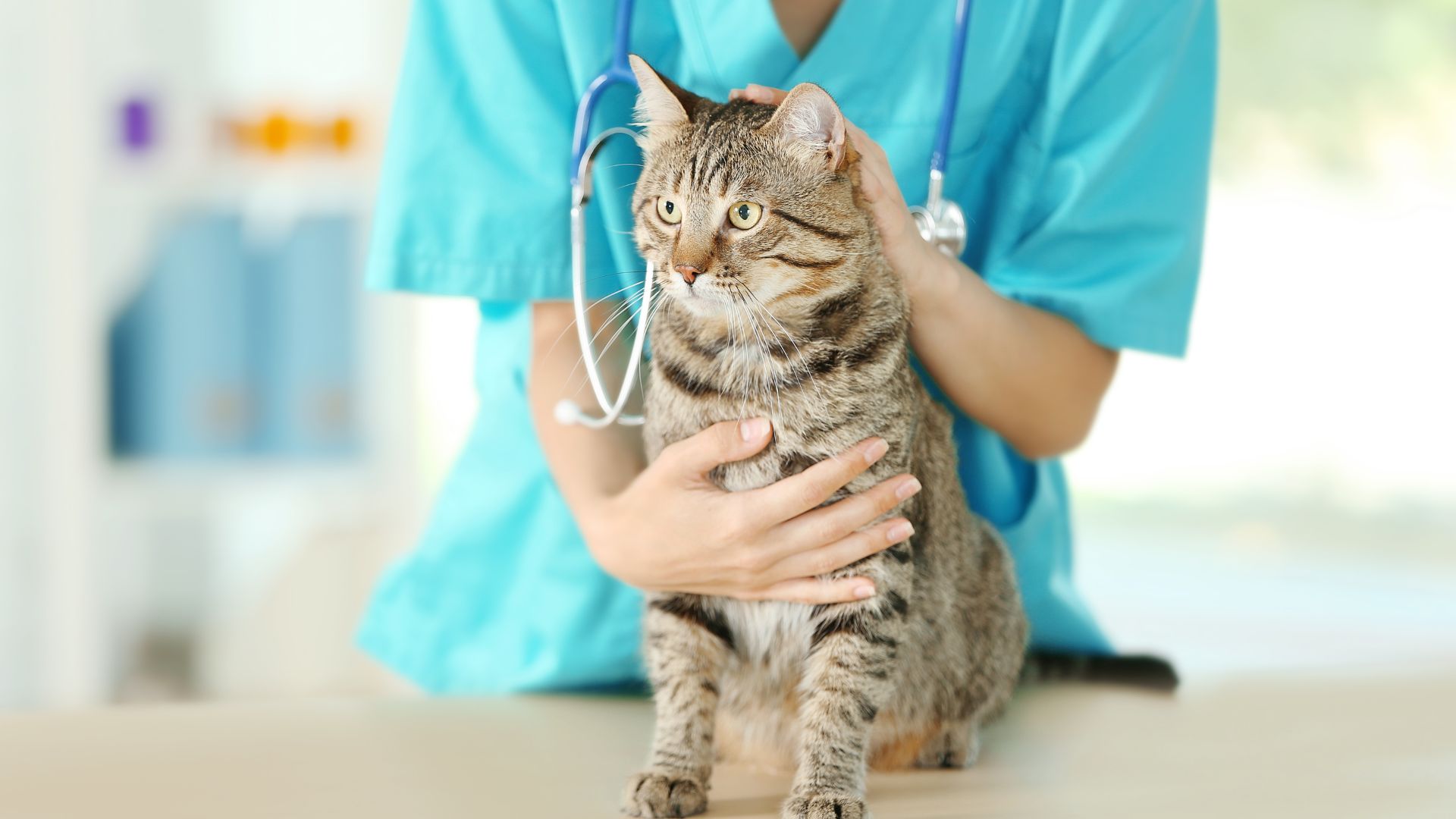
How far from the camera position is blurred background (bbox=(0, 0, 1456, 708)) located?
A: 1966 millimetres

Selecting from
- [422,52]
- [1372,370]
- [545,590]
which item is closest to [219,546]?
[545,590]

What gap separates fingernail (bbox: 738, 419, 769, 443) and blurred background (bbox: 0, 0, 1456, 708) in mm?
1334

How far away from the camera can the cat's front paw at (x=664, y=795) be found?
2.67 ft

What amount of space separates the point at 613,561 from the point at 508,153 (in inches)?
15.0

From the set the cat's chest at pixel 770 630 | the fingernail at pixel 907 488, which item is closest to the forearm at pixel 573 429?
the cat's chest at pixel 770 630

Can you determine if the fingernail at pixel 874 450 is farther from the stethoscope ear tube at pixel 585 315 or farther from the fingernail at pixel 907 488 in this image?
the stethoscope ear tube at pixel 585 315

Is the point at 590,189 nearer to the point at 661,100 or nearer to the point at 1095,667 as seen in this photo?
the point at 661,100

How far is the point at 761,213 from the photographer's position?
82 centimetres

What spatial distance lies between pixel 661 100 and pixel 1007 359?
376 millimetres

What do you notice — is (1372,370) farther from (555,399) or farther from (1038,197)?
(555,399)

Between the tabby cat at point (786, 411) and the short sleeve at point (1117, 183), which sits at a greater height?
the short sleeve at point (1117, 183)

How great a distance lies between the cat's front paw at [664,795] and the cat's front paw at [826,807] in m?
0.06

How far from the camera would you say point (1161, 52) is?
1.10m

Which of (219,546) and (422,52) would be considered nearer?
(422,52)
